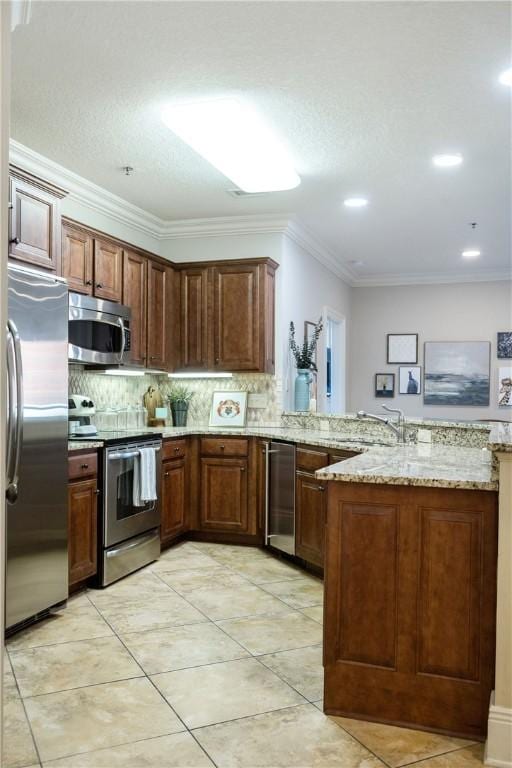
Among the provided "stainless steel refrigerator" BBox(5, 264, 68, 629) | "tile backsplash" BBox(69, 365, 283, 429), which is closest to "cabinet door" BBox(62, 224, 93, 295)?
"tile backsplash" BBox(69, 365, 283, 429)

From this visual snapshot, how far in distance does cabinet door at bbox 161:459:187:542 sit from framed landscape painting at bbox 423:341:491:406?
14.7ft

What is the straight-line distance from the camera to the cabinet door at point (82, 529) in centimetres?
378

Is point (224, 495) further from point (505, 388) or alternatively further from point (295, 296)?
point (505, 388)

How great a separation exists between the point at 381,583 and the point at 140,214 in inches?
162

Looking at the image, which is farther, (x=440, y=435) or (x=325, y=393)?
(x=325, y=393)

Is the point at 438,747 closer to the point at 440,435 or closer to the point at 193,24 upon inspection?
the point at 440,435

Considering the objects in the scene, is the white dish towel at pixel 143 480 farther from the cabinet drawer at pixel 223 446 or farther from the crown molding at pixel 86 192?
the crown molding at pixel 86 192

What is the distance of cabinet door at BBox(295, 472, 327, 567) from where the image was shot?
168 inches

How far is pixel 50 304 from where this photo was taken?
345 cm

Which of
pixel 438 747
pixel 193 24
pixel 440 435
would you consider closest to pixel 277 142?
pixel 193 24

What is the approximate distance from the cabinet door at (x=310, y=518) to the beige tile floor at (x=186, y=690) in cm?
33

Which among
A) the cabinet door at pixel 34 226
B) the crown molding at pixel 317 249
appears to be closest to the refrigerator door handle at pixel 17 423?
the cabinet door at pixel 34 226

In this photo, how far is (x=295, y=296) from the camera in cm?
631

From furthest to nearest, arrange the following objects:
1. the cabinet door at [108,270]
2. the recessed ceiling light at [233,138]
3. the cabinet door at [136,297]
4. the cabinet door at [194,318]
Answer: the cabinet door at [194,318], the cabinet door at [136,297], the cabinet door at [108,270], the recessed ceiling light at [233,138]
